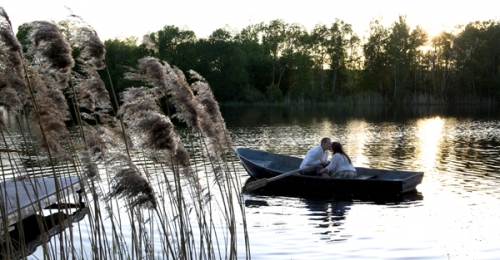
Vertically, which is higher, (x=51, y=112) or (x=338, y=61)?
(x=338, y=61)

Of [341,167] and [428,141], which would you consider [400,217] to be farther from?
[428,141]

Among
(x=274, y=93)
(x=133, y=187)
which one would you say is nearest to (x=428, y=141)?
(x=133, y=187)

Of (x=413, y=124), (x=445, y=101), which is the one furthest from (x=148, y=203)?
(x=445, y=101)

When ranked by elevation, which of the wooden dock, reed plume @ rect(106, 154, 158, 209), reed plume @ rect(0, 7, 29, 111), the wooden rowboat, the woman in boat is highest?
reed plume @ rect(0, 7, 29, 111)

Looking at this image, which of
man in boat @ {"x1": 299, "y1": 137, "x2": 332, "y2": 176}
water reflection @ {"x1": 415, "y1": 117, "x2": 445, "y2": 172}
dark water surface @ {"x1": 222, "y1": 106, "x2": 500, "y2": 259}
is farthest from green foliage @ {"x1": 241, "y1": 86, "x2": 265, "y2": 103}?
man in boat @ {"x1": 299, "y1": 137, "x2": 332, "y2": 176}

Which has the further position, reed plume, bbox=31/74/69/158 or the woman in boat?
the woman in boat

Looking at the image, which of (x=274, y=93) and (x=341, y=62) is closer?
Answer: (x=274, y=93)

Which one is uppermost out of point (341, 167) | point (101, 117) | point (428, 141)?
point (101, 117)

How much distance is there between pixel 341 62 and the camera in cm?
6706

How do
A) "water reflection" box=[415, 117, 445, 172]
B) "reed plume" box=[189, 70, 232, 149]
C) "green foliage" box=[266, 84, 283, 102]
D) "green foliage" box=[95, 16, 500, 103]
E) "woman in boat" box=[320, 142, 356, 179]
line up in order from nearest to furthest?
"reed plume" box=[189, 70, 232, 149]
"woman in boat" box=[320, 142, 356, 179]
"water reflection" box=[415, 117, 445, 172]
"green foliage" box=[95, 16, 500, 103]
"green foliage" box=[266, 84, 283, 102]

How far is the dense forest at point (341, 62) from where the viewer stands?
59.2m

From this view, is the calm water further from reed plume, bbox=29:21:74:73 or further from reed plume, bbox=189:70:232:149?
reed plume, bbox=29:21:74:73

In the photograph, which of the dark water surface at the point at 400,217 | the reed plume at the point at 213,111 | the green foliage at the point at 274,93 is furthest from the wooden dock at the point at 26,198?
the green foliage at the point at 274,93

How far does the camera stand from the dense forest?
194 feet
